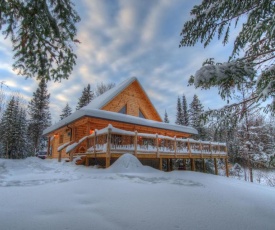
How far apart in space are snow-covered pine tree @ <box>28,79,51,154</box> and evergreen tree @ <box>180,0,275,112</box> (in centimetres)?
3139

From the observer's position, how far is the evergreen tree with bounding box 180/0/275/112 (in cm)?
354

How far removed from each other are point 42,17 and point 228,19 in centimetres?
442

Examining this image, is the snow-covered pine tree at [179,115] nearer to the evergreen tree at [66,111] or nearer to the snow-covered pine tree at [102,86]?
the snow-covered pine tree at [102,86]

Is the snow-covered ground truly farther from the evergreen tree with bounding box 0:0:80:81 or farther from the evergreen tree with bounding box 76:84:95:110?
the evergreen tree with bounding box 76:84:95:110

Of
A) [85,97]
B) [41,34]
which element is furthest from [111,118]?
[85,97]

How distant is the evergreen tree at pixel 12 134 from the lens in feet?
87.1

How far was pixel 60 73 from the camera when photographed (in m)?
5.90

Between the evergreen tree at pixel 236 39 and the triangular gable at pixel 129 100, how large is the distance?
34.6ft

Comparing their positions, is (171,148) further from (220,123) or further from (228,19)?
(228,19)

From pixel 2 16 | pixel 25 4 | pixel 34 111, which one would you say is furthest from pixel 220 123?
pixel 34 111

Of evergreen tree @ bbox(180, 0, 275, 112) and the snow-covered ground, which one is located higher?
evergreen tree @ bbox(180, 0, 275, 112)

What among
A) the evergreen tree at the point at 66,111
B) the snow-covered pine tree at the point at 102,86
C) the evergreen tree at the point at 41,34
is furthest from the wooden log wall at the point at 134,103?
the evergreen tree at the point at 66,111

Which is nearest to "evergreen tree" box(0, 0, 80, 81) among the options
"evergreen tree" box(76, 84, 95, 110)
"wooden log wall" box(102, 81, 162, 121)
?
"wooden log wall" box(102, 81, 162, 121)

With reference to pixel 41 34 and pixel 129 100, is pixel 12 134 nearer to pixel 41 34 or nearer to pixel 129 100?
pixel 129 100
